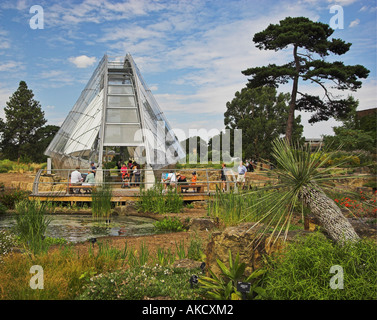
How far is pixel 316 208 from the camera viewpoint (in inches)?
180

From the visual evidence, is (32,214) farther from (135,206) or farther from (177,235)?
(135,206)

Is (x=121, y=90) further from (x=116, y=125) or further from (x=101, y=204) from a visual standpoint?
(x=101, y=204)

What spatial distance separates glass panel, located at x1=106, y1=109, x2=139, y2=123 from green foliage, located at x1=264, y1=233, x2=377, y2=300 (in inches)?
826

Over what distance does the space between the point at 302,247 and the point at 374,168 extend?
1773 cm

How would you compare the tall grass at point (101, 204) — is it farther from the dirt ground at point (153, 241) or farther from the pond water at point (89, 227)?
the dirt ground at point (153, 241)

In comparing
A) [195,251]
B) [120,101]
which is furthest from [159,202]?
[120,101]

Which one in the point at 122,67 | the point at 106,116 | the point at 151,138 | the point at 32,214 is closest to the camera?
the point at 32,214

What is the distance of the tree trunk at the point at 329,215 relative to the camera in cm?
446

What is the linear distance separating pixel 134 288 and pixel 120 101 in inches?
898

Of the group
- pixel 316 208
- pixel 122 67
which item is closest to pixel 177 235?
pixel 316 208

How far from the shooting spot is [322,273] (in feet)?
12.5

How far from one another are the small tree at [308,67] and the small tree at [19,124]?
28500 mm
